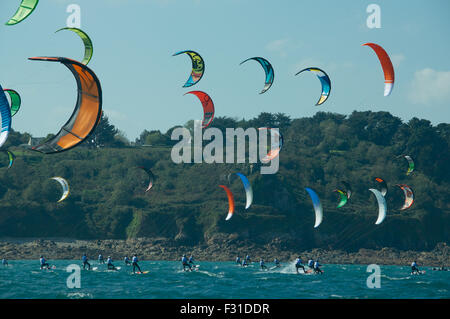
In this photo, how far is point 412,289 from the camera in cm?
3177

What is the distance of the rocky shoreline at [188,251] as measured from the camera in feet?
218

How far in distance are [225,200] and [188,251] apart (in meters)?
11.5

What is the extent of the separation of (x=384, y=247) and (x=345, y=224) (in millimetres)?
5312

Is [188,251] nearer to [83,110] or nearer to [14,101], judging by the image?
[14,101]

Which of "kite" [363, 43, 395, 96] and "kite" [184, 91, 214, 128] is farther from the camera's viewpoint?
"kite" [184, 91, 214, 128]

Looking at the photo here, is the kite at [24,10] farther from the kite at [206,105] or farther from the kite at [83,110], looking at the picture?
the kite at [206,105]

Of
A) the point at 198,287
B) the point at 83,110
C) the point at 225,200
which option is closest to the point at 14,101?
the point at 83,110

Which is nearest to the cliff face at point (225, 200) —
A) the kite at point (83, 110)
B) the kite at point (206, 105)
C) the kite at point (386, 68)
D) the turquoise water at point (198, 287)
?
the kite at point (206, 105)

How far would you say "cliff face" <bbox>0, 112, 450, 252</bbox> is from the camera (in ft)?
244

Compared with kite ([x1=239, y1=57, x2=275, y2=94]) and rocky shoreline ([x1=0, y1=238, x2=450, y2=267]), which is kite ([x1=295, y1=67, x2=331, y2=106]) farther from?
rocky shoreline ([x1=0, y1=238, x2=450, y2=267])

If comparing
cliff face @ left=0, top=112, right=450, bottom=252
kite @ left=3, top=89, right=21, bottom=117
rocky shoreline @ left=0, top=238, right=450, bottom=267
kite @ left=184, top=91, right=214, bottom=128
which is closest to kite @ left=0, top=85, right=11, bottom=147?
kite @ left=3, top=89, right=21, bottom=117

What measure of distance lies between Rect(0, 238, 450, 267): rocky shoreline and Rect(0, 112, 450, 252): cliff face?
52.0 inches

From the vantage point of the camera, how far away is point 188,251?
236ft

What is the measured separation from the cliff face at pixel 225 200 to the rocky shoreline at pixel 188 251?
1320 mm
